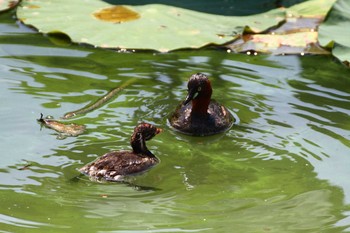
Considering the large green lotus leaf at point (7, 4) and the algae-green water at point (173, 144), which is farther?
the large green lotus leaf at point (7, 4)

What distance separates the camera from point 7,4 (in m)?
9.91

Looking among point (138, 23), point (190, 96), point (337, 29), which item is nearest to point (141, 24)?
point (138, 23)

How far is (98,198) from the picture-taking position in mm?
6082

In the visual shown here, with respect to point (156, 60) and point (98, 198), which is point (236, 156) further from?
point (156, 60)

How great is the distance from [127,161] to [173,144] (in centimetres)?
77

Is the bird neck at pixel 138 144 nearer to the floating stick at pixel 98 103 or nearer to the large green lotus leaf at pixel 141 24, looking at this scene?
the floating stick at pixel 98 103

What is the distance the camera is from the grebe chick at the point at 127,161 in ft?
21.2

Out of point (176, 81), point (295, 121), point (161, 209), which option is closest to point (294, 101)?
point (295, 121)

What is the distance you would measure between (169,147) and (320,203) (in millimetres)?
1476

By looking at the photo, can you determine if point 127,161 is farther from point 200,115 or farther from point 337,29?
point 337,29

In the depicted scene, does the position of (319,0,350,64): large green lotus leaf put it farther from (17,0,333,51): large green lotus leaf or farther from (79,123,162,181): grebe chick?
(79,123,162,181): grebe chick

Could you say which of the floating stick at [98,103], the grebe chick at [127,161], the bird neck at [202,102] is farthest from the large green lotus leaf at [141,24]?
the grebe chick at [127,161]

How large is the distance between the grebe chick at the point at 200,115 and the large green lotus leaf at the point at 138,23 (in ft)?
3.66

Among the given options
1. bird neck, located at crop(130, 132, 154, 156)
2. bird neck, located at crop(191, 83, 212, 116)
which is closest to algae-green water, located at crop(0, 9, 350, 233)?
bird neck, located at crop(130, 132, 154, 156)
